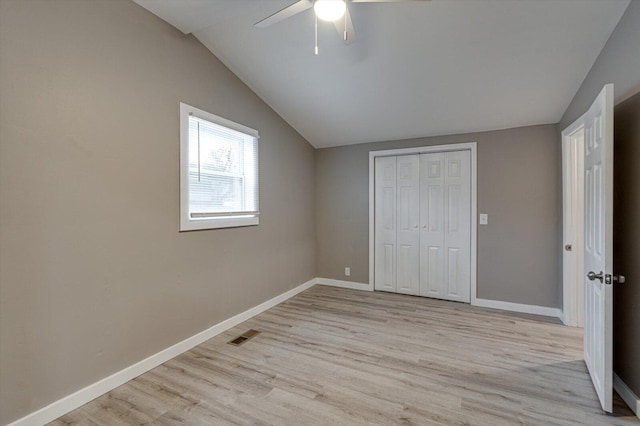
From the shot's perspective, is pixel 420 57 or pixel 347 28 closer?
pixel 347 28

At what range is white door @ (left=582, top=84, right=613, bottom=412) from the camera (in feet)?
5.92

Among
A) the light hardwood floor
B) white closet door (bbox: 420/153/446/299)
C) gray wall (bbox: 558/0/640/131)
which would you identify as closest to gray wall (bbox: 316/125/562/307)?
white closet door (bbox: 420/153/446/299)

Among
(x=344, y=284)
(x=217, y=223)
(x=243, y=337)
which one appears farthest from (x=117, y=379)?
(x=344, y=284)

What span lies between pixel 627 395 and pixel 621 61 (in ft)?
7.49

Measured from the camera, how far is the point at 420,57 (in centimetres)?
276

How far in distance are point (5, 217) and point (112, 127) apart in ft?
2.84

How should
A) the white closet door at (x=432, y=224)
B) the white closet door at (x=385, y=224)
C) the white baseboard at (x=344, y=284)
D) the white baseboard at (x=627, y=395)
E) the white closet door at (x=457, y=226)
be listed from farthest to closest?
1. the white baseboard at (x=344, y=284)
2. the white closet door at (x=385, y=224)
3. the white closet door at (x=432, y=224)
4. the white closet door at (x=457, y=226)
5. the white baseboard at (x=627, y=395)

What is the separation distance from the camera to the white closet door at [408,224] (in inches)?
168

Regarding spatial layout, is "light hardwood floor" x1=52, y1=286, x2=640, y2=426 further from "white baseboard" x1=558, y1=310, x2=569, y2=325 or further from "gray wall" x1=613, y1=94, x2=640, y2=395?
"gray wall" x1=613, y1=94, x2=640, y2=395

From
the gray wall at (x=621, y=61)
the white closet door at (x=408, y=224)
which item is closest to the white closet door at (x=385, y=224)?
the white closet door at (x=408, y=224)

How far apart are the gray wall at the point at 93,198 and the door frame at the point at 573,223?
12.1 ft

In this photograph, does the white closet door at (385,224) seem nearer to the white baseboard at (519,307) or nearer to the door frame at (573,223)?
the white baseboard at (519,307)

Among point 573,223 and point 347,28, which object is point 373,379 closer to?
point 347,28

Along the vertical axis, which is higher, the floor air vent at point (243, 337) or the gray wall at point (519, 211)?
the gray wall at point (519, 211)
